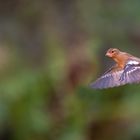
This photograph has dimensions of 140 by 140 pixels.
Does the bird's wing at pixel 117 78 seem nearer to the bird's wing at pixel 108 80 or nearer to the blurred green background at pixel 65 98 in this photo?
the bird's wing at pixel 108 80

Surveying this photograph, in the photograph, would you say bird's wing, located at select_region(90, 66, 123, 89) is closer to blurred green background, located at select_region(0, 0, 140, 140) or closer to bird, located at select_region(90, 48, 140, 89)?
bird, located at select_region(90, 48, 140, 89)

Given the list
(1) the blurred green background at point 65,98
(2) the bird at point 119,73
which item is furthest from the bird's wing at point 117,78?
(1) the blurred green background at point 65,98

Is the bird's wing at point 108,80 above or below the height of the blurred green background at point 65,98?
below

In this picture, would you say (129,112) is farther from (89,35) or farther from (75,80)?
(89,35)

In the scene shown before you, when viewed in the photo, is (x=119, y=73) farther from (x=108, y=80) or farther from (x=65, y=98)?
(x=65, y=98)

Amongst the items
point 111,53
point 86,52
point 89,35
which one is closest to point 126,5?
point 89,35

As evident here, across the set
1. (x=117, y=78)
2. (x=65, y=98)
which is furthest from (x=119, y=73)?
(x=65, y=98)

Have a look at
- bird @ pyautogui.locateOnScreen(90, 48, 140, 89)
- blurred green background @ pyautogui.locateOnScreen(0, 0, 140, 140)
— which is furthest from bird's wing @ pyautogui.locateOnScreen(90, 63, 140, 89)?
blurred green background @ pyautogui.locateOnScreen(0, 0, 140, 140)
